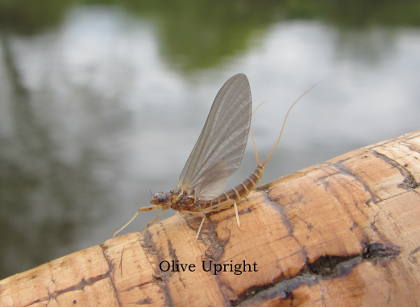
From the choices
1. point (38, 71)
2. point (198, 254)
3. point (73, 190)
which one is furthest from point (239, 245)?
point (38, 71)

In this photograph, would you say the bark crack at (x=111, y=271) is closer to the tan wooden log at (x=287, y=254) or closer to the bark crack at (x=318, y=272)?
the tan wooden log at (x=287, y=254)

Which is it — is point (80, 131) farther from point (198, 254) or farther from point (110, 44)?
point (198, 254)

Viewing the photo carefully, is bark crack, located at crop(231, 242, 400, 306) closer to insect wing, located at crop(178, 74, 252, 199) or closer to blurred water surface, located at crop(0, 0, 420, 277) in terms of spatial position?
insect wing, located at crop(178, 74, 252, 199)

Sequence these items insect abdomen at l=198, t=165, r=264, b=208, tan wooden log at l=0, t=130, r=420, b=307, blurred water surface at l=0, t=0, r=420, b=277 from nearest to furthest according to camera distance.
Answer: tan wooden log at l=0, t=130, r=420, b=307 → insect abdomen at l=198, t=165, r=264, b=208 → blurred water surface at l=0, t=0, r=420, b=277

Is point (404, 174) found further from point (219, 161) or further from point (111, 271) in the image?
point (111, 271)

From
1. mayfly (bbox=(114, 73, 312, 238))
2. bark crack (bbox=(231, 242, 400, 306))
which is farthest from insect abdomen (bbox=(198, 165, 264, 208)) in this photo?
bark crack (bbox=(231, 242, 400, 306))

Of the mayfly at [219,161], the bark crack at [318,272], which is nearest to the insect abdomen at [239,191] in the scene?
the mayfly at [219,161]
